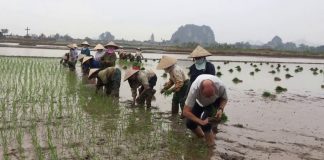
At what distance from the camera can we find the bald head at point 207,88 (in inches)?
172

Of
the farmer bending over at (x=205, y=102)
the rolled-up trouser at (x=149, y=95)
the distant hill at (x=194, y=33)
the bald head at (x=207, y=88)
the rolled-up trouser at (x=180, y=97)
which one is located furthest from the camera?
the distant hill at (x=194, y=33)

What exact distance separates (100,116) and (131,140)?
156cm

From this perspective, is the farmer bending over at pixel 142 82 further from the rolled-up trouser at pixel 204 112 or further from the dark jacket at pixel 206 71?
the rolled-up trouser at pixel 204 112

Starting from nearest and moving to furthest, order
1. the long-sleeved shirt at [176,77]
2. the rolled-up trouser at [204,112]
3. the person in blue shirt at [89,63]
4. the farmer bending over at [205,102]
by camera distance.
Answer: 1. the farmer bending over at [205,102]
2. the rolled-up trouser at [204,112]
3. the long-sleeved shirt at [176,77]
4. the person in blue shirt at [89,63]

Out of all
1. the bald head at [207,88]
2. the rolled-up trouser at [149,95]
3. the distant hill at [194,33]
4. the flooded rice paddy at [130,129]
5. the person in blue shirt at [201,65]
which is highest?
the distant hill at [194,33]

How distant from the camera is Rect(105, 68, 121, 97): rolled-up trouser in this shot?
8.28 meters

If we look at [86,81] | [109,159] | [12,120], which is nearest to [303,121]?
[109,159]

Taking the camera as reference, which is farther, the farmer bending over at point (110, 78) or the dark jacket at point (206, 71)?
the farmer bending over at point (110, 78)

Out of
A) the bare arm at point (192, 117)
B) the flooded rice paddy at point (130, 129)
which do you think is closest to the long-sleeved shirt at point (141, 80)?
the flooded rice paddy at point (130, 129)

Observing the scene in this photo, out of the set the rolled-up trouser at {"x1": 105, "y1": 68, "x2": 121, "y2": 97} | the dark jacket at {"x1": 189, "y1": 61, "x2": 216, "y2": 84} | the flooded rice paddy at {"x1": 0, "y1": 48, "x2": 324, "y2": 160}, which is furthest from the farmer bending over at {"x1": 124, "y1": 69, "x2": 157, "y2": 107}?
the dark jacket at {"x1": 189, "y1": 61, "x2": 216, "y2": 84}

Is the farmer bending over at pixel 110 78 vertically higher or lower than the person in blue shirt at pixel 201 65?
lower

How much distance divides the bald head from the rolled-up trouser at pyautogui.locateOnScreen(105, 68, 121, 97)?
404cm

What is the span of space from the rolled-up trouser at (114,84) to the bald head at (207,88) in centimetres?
404

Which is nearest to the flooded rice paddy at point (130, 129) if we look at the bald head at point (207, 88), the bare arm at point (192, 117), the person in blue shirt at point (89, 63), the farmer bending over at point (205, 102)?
the farmer bending over at point (205, 102)
